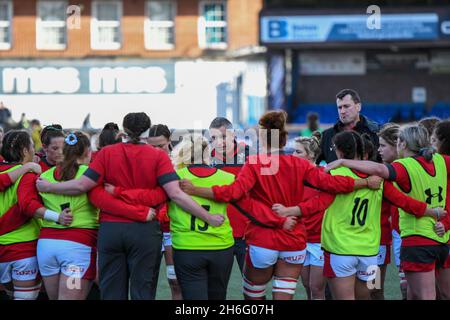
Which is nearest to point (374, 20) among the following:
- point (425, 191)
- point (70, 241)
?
point (425, 191)

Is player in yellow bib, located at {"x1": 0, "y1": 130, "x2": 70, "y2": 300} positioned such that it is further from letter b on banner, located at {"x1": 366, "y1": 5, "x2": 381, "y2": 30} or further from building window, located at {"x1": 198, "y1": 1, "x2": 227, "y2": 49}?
building window, located at {"x1": 198, "y1": 1, "x2": 227, "y2": 49}

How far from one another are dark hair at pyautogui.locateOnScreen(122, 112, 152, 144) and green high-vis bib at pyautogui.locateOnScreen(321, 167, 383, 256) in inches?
61.3

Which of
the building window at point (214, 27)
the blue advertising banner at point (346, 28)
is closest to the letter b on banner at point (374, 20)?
the blue advertising banner at point (346, 28)

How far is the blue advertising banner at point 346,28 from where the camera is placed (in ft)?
91.5

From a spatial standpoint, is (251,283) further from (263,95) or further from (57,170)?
(263,95)

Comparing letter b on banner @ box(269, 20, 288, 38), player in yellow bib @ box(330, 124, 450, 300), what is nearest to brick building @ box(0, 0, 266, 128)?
letter b on banner @ box(269, 20, 288, 38)

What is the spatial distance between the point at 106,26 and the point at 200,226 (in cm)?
3032

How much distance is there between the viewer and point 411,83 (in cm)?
3081

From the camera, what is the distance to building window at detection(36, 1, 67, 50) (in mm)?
35969

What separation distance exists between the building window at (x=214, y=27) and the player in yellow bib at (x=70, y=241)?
1159 inches

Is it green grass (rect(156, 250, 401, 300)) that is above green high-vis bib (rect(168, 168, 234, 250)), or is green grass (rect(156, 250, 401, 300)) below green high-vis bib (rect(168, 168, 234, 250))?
below
